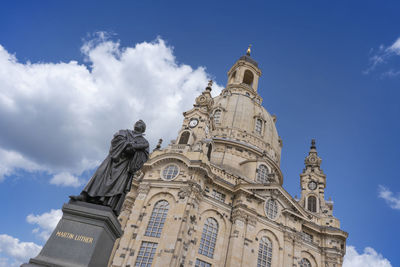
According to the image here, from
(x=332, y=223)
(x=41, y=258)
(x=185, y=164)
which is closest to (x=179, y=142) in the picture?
(x=185, y=164)

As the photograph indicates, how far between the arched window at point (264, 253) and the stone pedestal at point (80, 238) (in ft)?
89.1

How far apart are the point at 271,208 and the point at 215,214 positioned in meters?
7.35

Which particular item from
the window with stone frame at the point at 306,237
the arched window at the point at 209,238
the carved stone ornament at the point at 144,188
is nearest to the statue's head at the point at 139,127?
the carved stone ornament at the point at 144,188

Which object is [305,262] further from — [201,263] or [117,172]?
[117,172]

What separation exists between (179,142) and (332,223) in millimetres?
22794

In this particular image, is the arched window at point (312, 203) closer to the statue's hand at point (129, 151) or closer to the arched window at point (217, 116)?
the arched window at point (217, 116)

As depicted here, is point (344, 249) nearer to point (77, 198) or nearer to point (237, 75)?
point (237, 75)

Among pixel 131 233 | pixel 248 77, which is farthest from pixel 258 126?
pixel 131 233

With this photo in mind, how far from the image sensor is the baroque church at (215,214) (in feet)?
93.8

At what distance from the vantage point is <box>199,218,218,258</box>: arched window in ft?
98.8

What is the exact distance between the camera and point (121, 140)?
9.43 metres

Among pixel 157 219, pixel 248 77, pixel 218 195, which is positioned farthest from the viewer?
pixel 248 77

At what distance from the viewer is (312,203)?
1780 inches

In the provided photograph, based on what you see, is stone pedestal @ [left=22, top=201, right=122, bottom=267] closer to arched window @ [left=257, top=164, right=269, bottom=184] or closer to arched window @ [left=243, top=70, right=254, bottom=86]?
arched window @ [left=257, top=164, right=269, bottom=184]
